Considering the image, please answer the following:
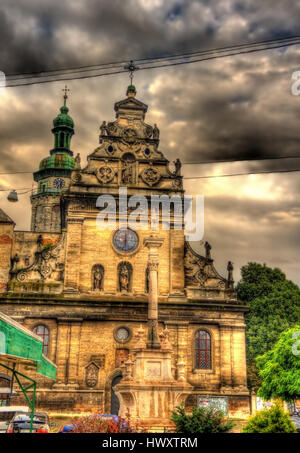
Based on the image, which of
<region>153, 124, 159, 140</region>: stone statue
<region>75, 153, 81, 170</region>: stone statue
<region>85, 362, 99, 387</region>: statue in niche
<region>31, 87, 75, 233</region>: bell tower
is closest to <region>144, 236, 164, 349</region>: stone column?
<region>85, 362, 99, 387</region>: statue in niche

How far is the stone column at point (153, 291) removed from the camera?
23453 mm

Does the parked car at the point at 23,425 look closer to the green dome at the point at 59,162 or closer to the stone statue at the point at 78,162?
the stone statue at the point at 78,162

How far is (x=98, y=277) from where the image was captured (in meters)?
32.2

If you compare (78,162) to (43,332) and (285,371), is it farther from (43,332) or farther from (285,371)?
(285,371)

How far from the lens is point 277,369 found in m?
30.5

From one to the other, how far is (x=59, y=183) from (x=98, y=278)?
30.8m

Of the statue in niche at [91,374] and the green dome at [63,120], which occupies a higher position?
the green dome at [63,120]

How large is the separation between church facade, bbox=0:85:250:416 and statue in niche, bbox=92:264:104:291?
0.20 feet

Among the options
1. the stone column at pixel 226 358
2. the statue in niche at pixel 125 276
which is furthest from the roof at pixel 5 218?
the stone column at pixel 226 358

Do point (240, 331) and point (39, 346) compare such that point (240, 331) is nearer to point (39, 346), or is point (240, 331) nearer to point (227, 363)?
point (227, 363)

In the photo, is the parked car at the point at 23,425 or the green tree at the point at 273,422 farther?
the parked car at the point at 23,425

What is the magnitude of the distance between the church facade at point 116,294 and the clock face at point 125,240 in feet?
0.21

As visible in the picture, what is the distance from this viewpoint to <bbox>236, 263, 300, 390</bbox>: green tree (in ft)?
144

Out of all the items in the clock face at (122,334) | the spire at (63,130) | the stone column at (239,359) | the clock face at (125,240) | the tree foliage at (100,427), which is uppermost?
the spire at (63,130)
